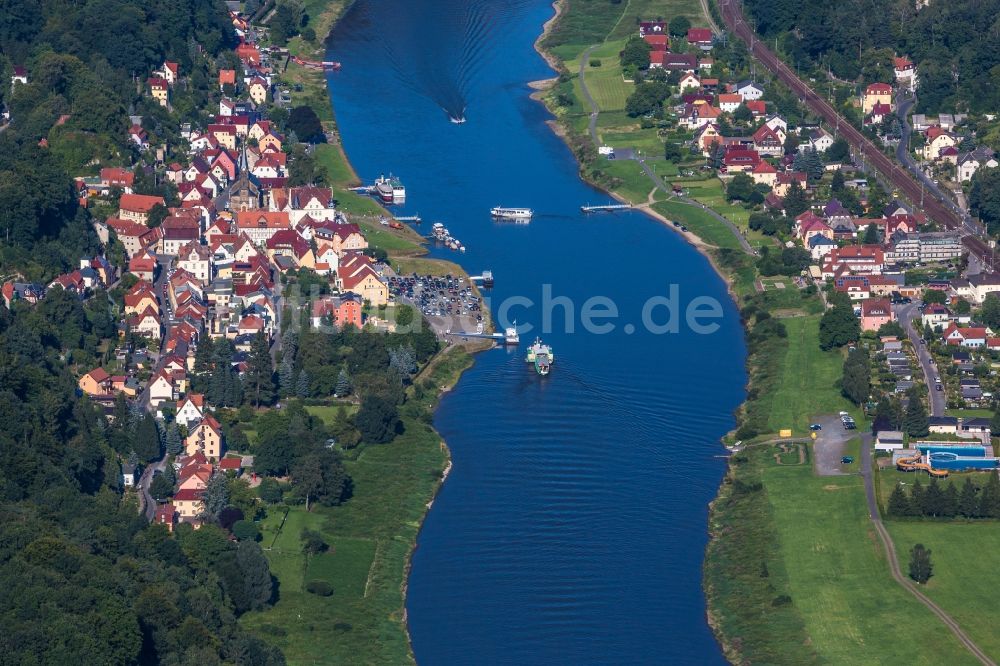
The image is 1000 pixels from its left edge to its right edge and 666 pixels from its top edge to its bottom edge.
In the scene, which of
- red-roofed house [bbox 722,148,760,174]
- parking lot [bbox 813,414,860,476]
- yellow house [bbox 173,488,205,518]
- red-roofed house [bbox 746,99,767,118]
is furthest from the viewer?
red-roofed house [bbox 746,99,767,118]

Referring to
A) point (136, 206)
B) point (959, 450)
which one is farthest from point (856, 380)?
point (136, 206)

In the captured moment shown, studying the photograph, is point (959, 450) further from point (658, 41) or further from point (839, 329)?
point (658, 41)

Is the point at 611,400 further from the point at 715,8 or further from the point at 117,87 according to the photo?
the point at 715,8

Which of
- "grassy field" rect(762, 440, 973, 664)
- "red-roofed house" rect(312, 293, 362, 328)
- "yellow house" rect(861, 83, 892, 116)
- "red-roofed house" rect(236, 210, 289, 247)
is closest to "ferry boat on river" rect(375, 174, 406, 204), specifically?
"red-roofed house" rect(236, 210, 289, 247)

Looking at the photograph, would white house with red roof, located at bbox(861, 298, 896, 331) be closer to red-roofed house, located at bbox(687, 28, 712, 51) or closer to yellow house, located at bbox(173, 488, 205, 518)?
yellow house, located at bbox(173, 488, 205, 518)

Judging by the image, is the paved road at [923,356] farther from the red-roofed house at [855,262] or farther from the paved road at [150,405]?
the paved road at [150,405]

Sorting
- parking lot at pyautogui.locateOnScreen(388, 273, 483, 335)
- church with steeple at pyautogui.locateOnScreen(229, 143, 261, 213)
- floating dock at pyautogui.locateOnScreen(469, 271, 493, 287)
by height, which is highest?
church with steeple at pyautogui.locateOnScreen(229, 143, 261, 213)

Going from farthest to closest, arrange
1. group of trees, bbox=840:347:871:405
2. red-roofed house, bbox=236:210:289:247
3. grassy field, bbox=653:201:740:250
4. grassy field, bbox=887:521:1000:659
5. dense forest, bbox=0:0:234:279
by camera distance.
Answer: grassy field, bbox=653:201:740:250 → red-roofed house, bbox=236:210:289:247 → dense forest, bbox=0:0:234:279 → group of trees, bbox=840:347:871:405 → grassy field, bbox=887:521:1000:659
